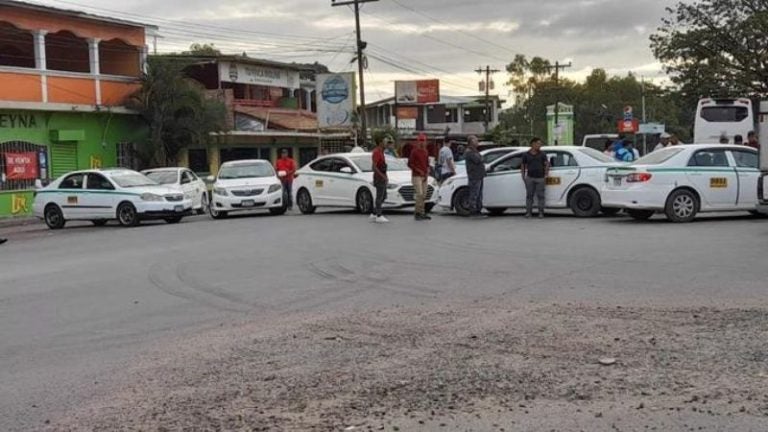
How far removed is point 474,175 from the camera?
18297 mm

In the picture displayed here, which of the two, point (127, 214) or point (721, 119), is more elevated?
point (721, 119)

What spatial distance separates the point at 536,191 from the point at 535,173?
0.47 m

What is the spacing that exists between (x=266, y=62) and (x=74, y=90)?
15134 millimetres

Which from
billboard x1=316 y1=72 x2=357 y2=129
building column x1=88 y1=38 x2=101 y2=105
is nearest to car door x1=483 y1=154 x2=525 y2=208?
building column x1=88 y1=38 x2=101 y2=105

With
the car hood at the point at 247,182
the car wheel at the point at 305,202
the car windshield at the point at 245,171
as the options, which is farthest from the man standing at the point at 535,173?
the car windshield at the point at 245,171

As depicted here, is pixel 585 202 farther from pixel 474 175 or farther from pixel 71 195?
pixel 71 195

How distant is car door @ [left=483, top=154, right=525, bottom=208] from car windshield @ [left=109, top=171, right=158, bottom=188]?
29.4 feet

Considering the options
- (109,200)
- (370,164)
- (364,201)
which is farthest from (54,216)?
(370,164)

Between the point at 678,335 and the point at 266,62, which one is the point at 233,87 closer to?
the point at 266,62

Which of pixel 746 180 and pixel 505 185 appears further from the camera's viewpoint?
pixel 505 185

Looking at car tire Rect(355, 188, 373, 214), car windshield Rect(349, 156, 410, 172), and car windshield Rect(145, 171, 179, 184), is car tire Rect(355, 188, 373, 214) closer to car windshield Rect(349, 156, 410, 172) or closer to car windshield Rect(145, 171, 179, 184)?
car windshield Rect(349, 156, 410, 172)

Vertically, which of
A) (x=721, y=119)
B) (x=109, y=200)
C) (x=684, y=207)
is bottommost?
(x=684, y=207)

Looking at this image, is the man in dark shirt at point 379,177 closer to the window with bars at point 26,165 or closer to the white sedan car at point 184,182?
the white sedan car at point 184,182

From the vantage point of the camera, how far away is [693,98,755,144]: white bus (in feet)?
100
